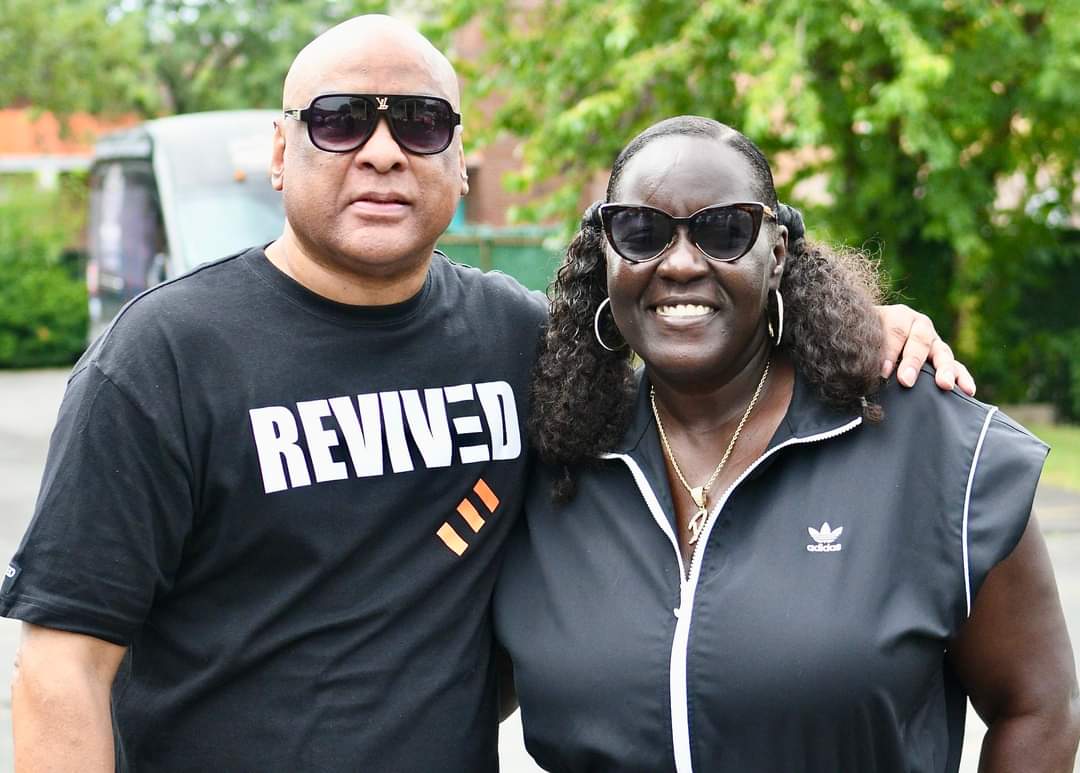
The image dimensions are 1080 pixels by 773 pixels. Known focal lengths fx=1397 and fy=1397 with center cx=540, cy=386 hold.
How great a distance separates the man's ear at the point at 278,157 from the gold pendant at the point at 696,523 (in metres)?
0.99

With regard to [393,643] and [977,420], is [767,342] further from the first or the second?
[393,643]

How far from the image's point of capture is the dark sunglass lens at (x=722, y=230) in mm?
2479

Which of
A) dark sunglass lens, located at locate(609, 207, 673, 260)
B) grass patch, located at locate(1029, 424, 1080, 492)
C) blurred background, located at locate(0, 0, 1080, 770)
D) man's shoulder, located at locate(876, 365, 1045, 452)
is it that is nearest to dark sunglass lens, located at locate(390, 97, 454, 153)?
dark sunglass lens, located at locate(609, 207, 673, 260)

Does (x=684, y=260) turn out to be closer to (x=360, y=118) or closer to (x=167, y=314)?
(x=360, y=118)

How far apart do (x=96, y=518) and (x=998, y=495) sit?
60.0 inches

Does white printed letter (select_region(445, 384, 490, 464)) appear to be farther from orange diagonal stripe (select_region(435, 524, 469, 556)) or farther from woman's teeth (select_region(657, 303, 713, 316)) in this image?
woman's teeth (select_region(657, 303, 713, 316))

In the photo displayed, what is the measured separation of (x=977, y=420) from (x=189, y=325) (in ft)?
4.59

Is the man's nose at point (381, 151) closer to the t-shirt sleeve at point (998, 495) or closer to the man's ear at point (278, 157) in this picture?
the man's ear at point (278, 157)

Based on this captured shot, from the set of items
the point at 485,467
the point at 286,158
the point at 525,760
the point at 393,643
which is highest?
the point at 286,158

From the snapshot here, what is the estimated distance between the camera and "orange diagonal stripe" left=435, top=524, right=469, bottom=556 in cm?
263

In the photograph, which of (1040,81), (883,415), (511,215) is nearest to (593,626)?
(883,415)

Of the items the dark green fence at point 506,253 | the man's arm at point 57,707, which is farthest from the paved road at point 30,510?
the dark green fence at point 506,253

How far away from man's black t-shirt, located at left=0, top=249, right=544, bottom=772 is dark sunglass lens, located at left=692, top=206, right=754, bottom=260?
57cm

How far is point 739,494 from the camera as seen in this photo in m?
2.51
